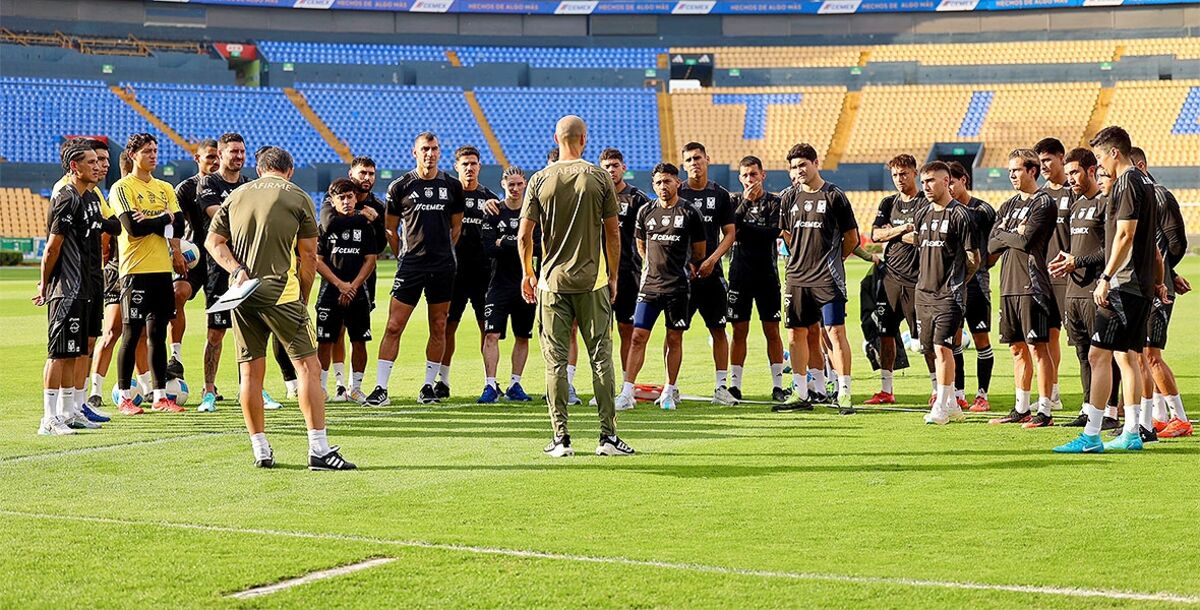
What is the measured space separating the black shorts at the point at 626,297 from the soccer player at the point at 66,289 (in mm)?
4713

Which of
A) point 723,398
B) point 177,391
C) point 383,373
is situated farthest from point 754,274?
point 177,391

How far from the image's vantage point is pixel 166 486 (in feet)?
25.0

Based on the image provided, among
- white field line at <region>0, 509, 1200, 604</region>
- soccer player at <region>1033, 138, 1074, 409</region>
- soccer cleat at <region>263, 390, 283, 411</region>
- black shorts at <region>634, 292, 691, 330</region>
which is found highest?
soccer player at <region>1033, 138, 1074, 409</region>

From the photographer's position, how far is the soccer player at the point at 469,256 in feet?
40.9

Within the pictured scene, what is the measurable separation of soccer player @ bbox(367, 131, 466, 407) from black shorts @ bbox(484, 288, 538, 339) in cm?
62

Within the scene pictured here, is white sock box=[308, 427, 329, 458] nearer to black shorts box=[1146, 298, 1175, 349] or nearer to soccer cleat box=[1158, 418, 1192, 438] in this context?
soccer cleat box=[1158, 418, 1192, 438]

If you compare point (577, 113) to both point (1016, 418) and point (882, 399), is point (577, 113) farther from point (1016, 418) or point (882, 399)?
point (1016, 418)

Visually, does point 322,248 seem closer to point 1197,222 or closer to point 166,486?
point 166,486

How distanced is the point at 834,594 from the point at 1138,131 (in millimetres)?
54626

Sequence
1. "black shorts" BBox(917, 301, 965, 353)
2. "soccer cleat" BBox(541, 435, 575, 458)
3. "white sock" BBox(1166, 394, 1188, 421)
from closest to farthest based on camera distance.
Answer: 1. "soccer cleat" BBox(541, 435, 575, 458)
2. "white sock" BBox(1166, 394, 1188, 421)
3. "black shorts" BBox(917, 301, 965, 353)

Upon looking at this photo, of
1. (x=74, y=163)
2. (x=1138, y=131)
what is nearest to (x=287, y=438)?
(x=74, y=163)

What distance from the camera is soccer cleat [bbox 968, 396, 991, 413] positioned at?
11438mm

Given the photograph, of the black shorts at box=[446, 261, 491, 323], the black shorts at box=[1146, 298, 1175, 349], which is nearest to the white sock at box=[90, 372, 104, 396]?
the black shorts at box=[446, 261, 491, 323]

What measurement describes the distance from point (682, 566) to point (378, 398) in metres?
6.68
